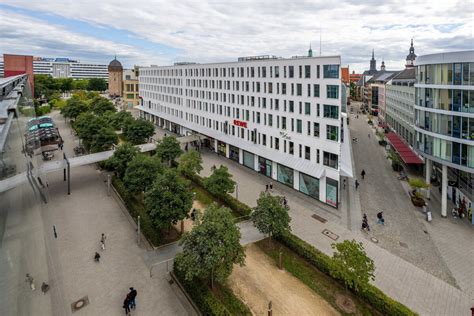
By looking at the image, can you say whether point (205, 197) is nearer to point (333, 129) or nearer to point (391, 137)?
point (333, 129)

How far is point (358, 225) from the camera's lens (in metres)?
26.9

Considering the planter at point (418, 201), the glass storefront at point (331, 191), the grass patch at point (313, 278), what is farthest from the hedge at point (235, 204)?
the planter at point (418, 201)

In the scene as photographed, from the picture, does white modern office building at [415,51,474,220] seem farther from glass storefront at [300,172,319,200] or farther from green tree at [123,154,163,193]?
green tree at [123,154,163,193]

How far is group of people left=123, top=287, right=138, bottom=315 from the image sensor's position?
16.2m

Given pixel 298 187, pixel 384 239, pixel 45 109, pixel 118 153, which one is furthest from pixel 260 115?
pixel 45 109

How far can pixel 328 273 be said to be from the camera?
63.7 feet

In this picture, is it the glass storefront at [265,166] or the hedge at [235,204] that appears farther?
the glass storefront at [265,166]

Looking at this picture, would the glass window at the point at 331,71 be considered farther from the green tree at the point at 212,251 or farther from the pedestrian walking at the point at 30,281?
the pedestrian walking at the point at 30,281

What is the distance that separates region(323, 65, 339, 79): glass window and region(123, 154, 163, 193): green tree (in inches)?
765

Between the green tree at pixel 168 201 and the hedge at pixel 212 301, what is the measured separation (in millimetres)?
4842

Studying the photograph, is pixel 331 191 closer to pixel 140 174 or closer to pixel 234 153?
pixel 140 174

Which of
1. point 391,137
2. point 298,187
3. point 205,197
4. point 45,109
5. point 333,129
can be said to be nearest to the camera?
point 333,129

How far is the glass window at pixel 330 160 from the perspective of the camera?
30.2 m

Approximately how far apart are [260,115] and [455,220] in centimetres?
2421
